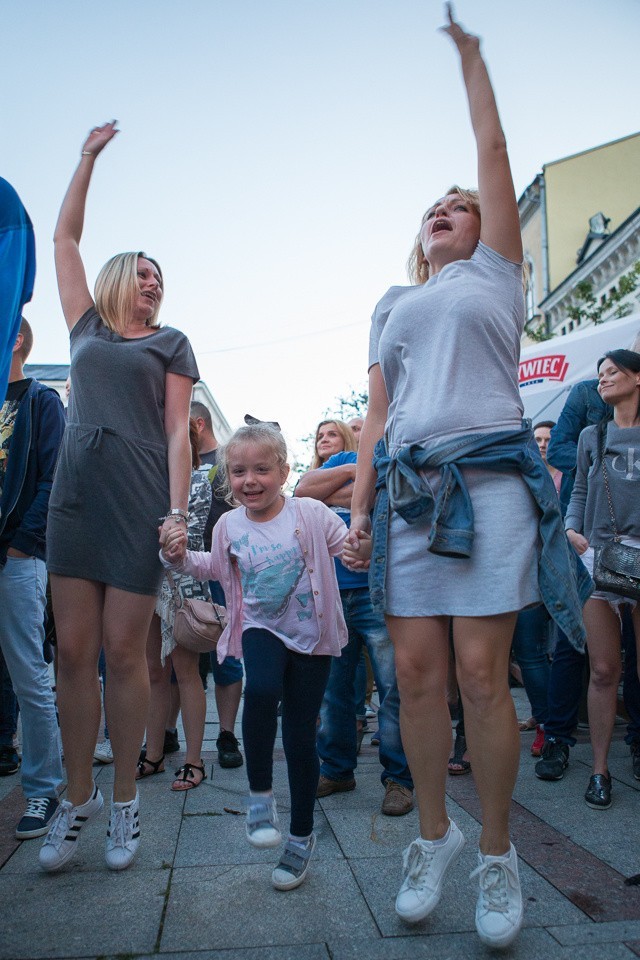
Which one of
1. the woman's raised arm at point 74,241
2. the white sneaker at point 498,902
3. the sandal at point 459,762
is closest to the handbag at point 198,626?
the sandal at point 459,762

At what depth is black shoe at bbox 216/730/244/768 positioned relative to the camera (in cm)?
462

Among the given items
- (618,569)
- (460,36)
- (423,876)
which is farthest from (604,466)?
(423,876)

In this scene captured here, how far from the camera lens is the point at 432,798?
2.38 metres

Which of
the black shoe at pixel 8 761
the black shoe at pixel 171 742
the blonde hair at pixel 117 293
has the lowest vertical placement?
the black shoe at pixel 171 742

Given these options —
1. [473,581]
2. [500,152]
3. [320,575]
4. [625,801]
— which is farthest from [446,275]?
[625,801]

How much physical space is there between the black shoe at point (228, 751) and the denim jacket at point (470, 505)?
256 centimetres

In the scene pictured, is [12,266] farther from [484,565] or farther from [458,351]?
[484,565]

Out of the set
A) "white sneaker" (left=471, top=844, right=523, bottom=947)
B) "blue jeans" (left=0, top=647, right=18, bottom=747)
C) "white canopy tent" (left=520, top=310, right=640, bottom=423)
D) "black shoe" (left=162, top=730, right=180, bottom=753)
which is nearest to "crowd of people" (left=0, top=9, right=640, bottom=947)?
"white sneaker" (left=471, top=844, right=523, bottom=947)

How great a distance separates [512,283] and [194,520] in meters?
2.73

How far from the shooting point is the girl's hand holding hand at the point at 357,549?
2644mm

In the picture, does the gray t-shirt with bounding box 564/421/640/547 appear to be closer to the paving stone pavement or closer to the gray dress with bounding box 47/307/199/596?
the paving stone pavement

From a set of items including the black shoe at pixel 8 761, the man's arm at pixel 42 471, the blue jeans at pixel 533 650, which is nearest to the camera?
the man's arm at pixel 42 471

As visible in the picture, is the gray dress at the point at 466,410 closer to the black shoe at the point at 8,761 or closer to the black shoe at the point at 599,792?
the black shoe at the point at 599,792

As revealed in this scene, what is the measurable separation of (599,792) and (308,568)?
1691mm
